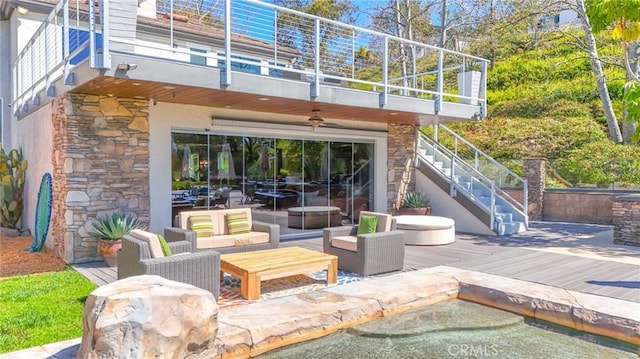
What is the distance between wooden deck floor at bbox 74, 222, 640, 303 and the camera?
21.0 feet

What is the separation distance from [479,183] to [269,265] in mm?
8647

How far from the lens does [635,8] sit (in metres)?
7.41

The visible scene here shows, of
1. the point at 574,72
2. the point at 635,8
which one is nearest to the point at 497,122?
the point at 574,72

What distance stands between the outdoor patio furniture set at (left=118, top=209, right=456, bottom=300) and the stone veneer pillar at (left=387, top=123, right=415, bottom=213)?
510cm

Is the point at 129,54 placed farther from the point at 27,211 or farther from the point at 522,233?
→ the point at 522,233

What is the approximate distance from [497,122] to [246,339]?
729 inches

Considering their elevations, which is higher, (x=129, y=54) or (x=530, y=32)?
(x=530, y=32)

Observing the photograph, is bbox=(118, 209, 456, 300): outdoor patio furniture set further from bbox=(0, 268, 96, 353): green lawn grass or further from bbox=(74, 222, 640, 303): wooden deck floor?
bbox=(74, 222, 640, 303): wooden deck floor

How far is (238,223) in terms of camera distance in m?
7.93

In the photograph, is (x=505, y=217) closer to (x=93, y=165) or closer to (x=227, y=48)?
(x=227, y=48)

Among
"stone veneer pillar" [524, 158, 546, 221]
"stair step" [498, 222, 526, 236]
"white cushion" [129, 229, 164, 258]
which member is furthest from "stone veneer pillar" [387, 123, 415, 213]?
"white cushion" [129, 229, 164, 258]

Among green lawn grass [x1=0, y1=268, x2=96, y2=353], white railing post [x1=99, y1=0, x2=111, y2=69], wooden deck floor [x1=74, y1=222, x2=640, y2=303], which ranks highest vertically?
white railing post [x1=99, y1=0, x2=111, y2=69]

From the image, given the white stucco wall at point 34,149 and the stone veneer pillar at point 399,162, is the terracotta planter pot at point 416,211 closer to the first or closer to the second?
the stone veneer pillar at point 399,162

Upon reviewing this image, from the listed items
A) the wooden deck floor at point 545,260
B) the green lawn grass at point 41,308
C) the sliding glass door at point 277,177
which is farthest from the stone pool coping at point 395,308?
the sliding glass door at point 277,177
